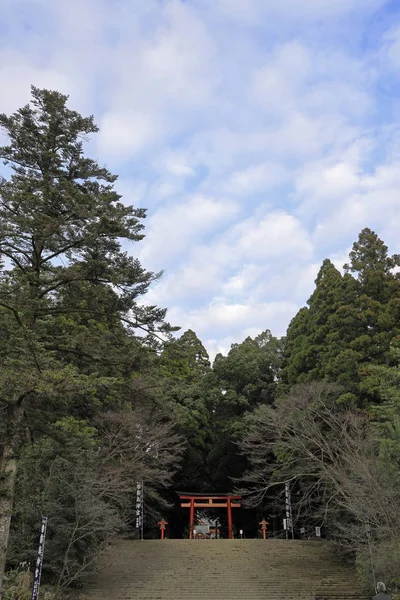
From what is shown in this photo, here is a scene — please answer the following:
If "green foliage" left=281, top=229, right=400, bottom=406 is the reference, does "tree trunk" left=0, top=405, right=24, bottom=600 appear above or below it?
below

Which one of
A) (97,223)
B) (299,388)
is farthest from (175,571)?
(97,223)

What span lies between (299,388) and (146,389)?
9.48m

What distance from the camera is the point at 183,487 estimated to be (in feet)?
93.4

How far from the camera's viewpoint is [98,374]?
973 centimetres

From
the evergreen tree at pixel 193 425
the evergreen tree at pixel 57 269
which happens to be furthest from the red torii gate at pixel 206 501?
the evergreen tree at pixel 57 269

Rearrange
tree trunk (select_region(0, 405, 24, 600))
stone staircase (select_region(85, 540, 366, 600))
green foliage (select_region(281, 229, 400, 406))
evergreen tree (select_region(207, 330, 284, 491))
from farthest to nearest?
1. evergreen tree (select_region(207, 330, 284, 491))
2. green foliage (select_region(281, 229, 400, 406))
3. stone staircase (select_region(85, 540, 366, 600))
4. tree trunk (select_region(0, 405, 24, 600))

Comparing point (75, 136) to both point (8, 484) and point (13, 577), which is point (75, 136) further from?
point (13, 577)

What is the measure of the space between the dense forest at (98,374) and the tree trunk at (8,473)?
2 cm

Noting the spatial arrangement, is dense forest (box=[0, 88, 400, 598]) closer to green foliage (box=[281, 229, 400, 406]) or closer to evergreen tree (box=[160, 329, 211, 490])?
green foliage (box=[281, 229, 400, 406])

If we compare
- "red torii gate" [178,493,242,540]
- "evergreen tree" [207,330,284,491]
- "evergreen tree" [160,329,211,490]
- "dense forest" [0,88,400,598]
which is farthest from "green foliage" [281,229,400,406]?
"red torii gate" [178,493,242,540]

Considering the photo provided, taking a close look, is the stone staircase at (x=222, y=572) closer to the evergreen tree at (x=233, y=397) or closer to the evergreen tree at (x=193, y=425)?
the evergreen tree at (x=193, y=425)

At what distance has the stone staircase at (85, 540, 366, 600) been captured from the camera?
48.3ft

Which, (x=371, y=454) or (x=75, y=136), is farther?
(x=371, y=454)

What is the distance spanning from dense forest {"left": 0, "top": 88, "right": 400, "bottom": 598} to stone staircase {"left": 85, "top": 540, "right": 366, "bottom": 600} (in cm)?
148
